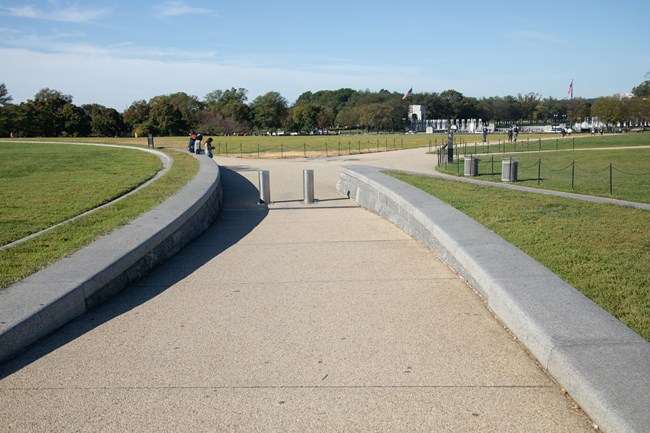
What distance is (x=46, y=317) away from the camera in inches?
208

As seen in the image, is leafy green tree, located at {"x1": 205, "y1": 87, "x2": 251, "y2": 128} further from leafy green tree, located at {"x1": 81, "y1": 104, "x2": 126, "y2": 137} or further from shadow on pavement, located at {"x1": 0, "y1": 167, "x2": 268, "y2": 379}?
shadow on pavement, located at {"x1": 0, "y1": 167, "x2": 268, "y2": 379}

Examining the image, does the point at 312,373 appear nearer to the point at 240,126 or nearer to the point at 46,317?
the point at 46,317

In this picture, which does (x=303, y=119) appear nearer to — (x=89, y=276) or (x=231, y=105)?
(x=231, y=105)

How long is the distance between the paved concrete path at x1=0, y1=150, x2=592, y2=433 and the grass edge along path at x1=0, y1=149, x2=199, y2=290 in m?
0.99

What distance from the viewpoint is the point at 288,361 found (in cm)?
480

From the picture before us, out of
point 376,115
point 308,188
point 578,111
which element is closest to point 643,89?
point 578,111

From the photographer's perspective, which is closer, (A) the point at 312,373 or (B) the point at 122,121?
(A) the point at 312,373

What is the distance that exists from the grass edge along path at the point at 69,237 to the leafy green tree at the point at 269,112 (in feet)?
481

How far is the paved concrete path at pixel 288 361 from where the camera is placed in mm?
3879

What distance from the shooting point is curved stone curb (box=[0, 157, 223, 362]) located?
5.08 metres

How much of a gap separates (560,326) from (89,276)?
4.28m

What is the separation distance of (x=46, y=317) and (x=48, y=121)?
4298 inches

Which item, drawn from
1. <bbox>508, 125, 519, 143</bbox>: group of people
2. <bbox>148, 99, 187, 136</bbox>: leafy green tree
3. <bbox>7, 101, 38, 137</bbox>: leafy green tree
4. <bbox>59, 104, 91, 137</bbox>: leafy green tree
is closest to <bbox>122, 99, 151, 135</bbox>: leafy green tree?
<bbox>148, 99, 187, 136</bbox>: leafy green tree

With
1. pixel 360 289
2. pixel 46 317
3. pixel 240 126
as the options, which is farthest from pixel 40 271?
pixel 240 126
